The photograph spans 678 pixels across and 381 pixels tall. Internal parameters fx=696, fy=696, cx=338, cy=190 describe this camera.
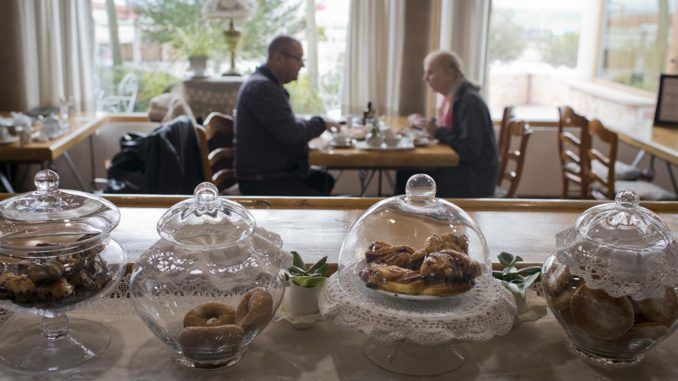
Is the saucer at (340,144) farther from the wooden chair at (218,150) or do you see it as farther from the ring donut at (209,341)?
the ring donut at (209,341)

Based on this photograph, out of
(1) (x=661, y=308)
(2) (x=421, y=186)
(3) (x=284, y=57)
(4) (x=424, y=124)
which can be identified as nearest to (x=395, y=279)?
(2) (x=421, y=186)

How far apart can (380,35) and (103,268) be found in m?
3.95

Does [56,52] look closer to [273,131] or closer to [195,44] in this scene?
[195,44]

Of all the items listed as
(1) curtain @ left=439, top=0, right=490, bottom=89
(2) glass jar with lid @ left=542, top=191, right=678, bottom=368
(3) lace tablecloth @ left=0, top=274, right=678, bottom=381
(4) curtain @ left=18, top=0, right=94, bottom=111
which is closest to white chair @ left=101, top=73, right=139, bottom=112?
(4) curtain @ left=18, top=0, right=94, bottom=111

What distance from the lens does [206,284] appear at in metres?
1.08

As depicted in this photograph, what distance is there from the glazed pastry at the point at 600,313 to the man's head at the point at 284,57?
8.18ft

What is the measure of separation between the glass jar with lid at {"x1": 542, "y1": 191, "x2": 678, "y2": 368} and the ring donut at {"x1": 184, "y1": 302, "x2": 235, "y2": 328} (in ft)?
1.66

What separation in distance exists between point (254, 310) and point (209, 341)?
0.26 ft

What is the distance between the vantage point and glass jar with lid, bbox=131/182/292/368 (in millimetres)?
1032

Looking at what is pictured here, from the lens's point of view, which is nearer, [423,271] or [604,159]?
[423,271]

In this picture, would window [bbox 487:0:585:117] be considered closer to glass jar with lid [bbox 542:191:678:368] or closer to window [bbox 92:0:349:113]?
window [bbox 92:0:349:113]

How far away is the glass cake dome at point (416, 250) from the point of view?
1033 millimetres

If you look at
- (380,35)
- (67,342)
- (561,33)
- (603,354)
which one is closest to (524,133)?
(380,35)

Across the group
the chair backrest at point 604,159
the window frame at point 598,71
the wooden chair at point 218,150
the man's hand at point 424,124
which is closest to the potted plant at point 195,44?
the wooden chair at point 218,150
